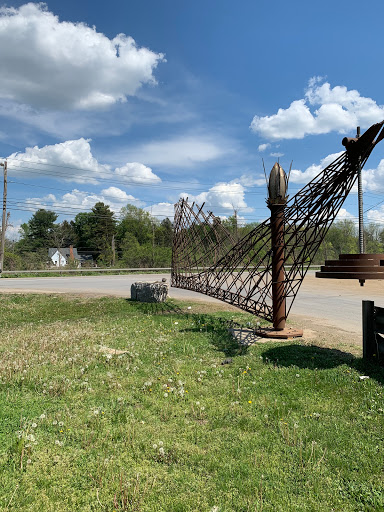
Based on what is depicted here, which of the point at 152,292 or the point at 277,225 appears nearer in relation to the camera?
the point at 277,225

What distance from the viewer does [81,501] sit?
2.94m

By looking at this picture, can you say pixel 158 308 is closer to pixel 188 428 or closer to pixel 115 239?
pixel 188 428

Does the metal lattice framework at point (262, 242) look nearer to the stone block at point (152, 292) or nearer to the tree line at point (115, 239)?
the stone block at point (152, 292)

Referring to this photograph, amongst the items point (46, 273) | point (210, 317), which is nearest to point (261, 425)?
point (210, 317)

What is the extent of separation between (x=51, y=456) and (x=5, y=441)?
661 mm

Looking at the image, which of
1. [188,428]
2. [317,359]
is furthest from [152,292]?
[188,428]

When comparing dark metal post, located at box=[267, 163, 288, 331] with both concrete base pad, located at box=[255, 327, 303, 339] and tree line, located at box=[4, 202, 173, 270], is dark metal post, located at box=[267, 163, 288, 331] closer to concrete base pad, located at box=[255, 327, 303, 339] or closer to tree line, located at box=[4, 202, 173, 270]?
concrete base pad, located at box=[255, 327, 303, 339]

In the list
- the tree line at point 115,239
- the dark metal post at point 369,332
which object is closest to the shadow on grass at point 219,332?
the dark metal post at point 369,332

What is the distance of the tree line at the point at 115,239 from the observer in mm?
43750

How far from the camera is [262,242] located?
9.68 m

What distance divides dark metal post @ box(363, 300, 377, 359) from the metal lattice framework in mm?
1388

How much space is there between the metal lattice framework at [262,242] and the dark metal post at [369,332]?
1.39 metres

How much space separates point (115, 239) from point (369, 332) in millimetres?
67462

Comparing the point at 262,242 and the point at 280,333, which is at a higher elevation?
the point at 262,242
